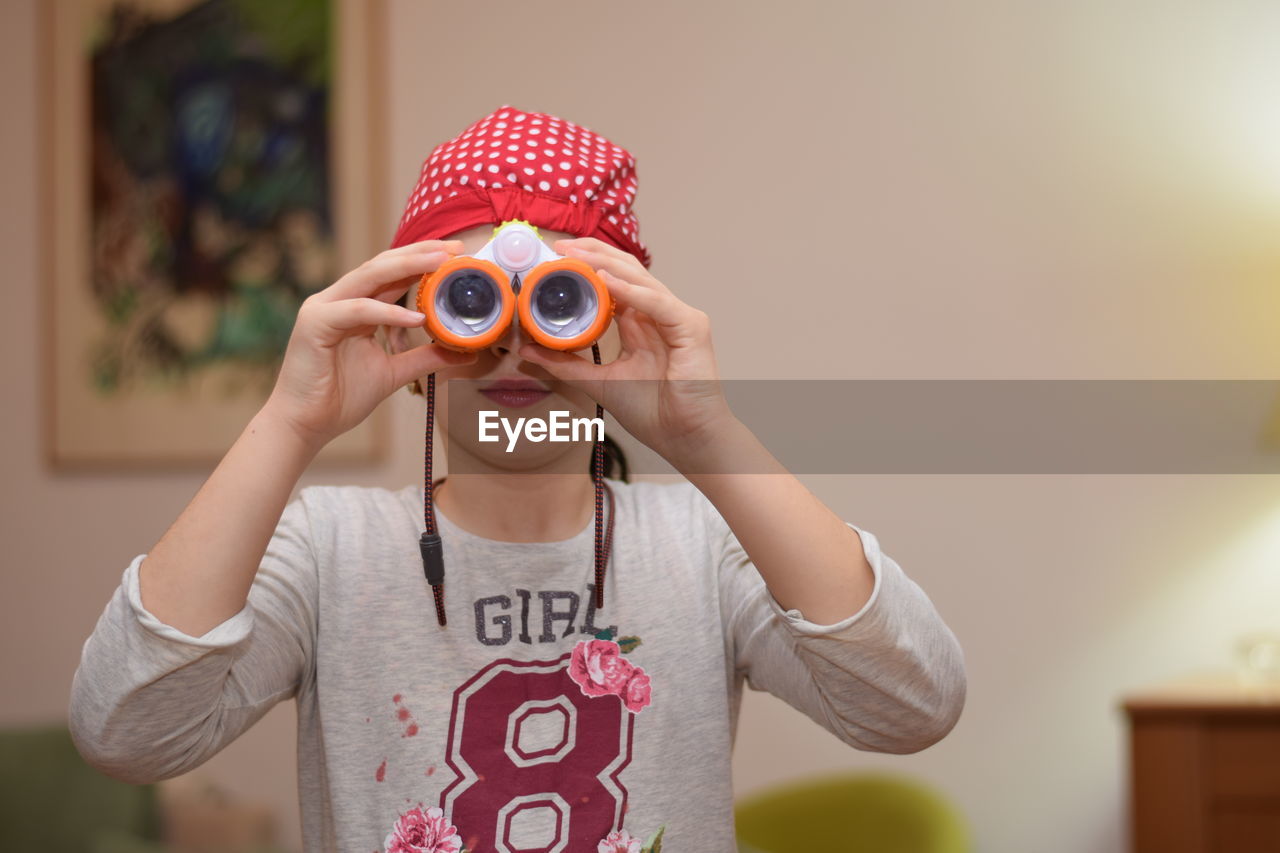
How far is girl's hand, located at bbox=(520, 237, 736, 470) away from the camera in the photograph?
81 cm

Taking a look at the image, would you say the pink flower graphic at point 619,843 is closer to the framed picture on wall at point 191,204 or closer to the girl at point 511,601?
the girl at point 511,601

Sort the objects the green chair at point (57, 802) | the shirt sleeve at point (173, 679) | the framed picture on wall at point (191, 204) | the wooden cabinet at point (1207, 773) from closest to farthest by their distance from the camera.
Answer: the shirt sleeve at point (173, 679)
the wooden cabinet at point (1207, 773)
the green chair at point (57, 802)
the framed picture on wall at point (191, 204)

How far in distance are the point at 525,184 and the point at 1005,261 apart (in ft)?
3.39

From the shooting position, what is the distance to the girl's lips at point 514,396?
0.90m

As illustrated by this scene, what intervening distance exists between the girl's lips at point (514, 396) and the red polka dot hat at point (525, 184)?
0.45ft

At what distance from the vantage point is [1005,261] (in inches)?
66.6

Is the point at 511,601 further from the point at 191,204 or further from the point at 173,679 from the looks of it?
the point at 191,204

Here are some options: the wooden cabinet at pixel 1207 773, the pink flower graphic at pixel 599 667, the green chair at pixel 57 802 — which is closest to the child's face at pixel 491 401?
the pink flower graphic at pixel 599 667

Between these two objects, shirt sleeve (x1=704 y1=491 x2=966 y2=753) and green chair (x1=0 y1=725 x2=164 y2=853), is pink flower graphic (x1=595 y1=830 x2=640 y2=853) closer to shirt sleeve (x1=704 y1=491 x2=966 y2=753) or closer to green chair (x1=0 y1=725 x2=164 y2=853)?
shirt sleeve (x1=704 y1=491 x2=966 y2=753)

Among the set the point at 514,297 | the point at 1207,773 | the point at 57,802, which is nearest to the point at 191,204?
the point at 57,802

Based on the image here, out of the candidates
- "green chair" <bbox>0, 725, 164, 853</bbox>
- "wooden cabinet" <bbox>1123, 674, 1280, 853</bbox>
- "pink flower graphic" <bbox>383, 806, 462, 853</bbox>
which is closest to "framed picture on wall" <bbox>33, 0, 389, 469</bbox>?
"green chair" <bbox>0, 725, 164, 853</bbox>

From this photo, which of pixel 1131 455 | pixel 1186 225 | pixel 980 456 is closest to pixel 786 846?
pixel 980 456

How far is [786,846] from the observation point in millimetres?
1630

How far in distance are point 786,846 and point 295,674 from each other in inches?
38.8
